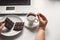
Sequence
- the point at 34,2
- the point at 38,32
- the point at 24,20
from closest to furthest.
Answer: the point at 38,32, the point at 24,20, the point at 34,2

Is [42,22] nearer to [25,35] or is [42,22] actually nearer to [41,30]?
[41,30]

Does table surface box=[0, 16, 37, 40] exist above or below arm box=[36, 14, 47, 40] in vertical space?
below

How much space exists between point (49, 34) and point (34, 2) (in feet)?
1.20

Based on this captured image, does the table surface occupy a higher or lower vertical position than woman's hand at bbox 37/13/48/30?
lower

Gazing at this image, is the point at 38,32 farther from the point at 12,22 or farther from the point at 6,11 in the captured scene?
the point at 6,11

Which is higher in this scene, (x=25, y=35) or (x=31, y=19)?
(x=31, y=19)

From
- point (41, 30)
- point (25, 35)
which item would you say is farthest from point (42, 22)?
point (25, 35)

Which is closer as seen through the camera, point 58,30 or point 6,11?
point 58,30

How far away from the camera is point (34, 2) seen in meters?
1.16

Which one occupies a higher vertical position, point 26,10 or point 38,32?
point 26,10

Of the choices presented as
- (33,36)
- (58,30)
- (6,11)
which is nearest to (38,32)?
(33,36)

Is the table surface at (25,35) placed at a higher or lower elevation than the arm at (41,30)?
lower

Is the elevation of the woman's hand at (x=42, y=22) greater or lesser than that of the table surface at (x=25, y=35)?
greater

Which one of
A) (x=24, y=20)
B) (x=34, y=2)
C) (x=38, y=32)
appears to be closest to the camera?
(x=38, y=32)
